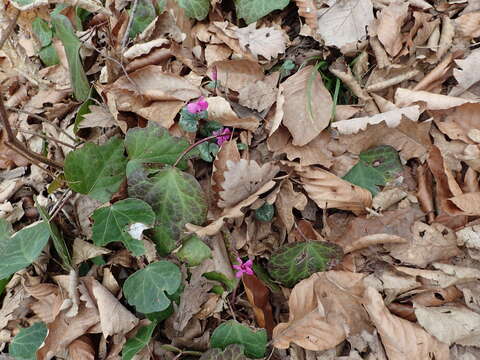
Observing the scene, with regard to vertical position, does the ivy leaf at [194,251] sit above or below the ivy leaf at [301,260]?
above

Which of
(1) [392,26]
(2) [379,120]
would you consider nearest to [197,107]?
(2) [379,120]

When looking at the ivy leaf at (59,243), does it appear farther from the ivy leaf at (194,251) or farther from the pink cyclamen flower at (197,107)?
the pink cyclamen flower at (197,107)

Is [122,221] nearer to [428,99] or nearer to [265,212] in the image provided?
[265,212]

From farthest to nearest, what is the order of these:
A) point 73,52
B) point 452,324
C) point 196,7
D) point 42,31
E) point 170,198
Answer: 1. point 42,31
2. point 196,7
3. point 73,52
4. point 170,198
5. point 452,324

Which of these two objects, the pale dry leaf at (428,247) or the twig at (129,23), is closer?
the pale dry leaf at (428,247)

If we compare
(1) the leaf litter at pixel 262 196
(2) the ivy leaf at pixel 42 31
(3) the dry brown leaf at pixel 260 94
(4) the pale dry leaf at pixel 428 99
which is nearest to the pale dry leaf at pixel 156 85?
(1) the leaf litter at pixel 262 196

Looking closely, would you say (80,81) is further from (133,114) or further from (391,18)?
(391,18)

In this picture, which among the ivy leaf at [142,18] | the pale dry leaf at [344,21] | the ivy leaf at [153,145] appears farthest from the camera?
the ivy leaf at [142,18]
